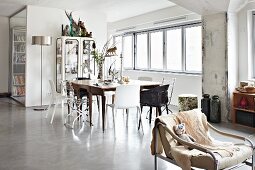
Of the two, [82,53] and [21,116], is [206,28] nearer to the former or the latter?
[82,53]

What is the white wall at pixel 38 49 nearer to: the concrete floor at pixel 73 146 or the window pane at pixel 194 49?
the concrete floor at pixel 73 146

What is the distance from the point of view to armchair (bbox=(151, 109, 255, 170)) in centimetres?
239

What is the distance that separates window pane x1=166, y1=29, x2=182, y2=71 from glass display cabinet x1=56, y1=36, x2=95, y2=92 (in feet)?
7.47

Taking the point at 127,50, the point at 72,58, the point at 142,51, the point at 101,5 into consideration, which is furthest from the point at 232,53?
the point at 127,50

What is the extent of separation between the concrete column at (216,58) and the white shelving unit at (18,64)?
198 inches

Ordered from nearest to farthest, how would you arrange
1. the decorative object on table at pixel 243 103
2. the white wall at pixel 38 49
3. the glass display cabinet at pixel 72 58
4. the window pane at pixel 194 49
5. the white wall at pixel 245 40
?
the decorative object on table at pixel 243 103 → the white wall at pixel 245 40 → the window pane at pixel 194 49 → the white wall at pixel 38 49 → the glass display cabinet at pixel 72 58

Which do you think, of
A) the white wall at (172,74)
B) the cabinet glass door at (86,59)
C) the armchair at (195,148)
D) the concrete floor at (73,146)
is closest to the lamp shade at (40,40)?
the cabinet glass door at (86,59)

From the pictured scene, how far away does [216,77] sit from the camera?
5672 millimetres

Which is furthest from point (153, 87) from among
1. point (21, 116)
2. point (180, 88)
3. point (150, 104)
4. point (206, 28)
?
point (21, 116)

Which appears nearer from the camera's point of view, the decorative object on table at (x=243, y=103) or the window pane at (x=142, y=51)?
the decorative object on table at (x=243, y=103)

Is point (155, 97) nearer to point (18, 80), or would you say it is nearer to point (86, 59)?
point (86, 59)

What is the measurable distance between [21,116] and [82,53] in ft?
8.14

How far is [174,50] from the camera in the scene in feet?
26.0

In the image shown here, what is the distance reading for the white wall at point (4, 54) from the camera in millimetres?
9070
